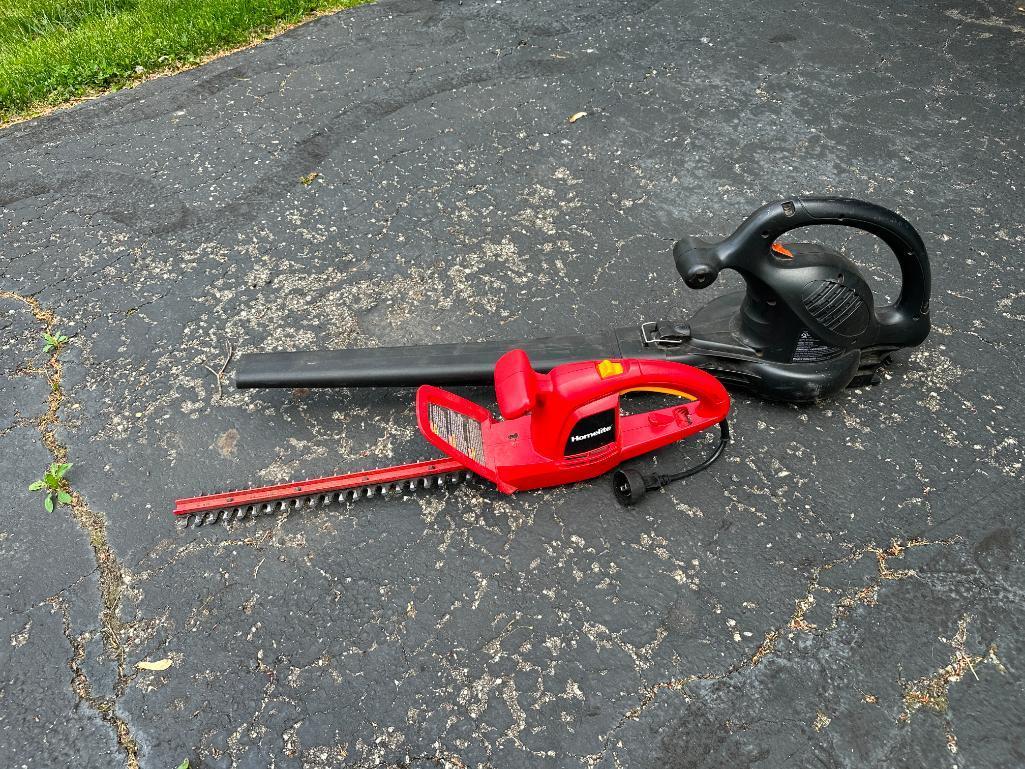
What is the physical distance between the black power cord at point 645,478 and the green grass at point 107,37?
4477 millimetres

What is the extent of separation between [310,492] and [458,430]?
1.89 ft

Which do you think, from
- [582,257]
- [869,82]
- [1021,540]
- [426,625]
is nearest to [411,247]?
[582,257]

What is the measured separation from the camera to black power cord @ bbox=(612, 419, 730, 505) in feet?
7.92

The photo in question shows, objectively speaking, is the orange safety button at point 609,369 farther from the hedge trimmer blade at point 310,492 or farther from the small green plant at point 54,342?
the small green plant at point 54,342

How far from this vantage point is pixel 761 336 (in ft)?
8.38

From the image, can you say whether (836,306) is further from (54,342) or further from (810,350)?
(54,342)

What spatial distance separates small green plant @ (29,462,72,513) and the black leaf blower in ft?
2.49

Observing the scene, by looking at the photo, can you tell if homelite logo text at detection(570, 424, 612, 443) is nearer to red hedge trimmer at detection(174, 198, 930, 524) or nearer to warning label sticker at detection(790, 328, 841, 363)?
red hedge trimmer at detection(174, 198, 930, 524)

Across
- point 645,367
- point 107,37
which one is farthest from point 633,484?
point 107,37

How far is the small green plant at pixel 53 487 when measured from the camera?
2.60 meters

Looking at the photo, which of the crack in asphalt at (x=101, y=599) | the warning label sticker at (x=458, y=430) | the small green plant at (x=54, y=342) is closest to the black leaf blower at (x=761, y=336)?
the warning label sticker at (x=458, y=430)

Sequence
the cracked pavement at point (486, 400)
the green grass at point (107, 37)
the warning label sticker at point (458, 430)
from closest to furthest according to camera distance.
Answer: the cracked pavement at point (486, 400) → the warning label sticker at point (458, 430) → the green grass at point (107, 37)

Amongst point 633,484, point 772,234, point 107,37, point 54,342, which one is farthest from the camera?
point 107,37

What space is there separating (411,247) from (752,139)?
82.6 inches
